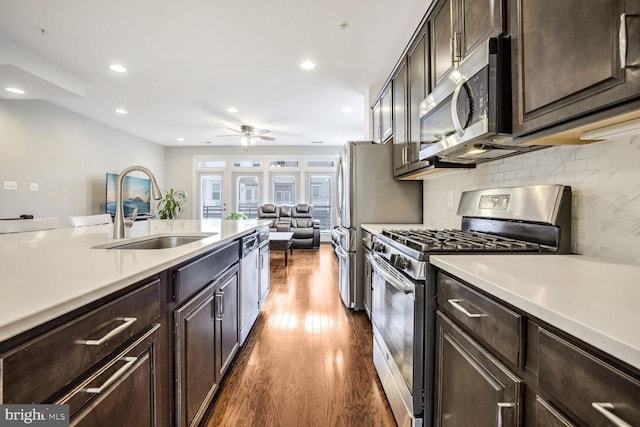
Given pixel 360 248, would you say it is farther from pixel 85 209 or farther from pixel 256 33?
pixel 85 209

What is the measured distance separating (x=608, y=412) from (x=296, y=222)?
6965 millimetres

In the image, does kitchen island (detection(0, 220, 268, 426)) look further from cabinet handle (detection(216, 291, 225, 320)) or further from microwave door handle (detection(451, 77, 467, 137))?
microwave door handle (detection(451, 77, 467, 137))

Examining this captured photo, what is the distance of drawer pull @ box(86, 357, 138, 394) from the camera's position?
2.29ft

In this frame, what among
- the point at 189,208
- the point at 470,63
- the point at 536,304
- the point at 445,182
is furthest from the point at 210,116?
the point at 536,304

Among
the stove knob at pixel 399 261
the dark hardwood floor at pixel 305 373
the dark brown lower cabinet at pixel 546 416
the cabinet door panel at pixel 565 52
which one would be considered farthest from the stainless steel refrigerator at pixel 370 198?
the dark brown lower cabinet at pixel 546 416

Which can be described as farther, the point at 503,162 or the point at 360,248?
the point at 360,248

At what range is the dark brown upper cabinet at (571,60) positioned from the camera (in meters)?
0.71

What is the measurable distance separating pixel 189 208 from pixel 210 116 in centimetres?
378

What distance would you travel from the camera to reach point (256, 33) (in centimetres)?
272

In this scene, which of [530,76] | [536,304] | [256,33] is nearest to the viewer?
[536,304]

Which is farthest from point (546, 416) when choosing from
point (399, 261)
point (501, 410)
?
point (399, 261)

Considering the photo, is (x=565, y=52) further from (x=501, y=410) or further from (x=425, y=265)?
(x=501, y=410)

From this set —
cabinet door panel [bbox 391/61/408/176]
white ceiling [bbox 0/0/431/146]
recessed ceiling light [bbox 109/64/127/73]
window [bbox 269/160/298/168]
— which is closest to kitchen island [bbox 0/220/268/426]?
cabinet door panel [bbox 391/61/408/176]

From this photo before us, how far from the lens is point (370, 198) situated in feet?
9.43
